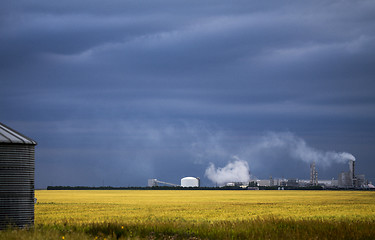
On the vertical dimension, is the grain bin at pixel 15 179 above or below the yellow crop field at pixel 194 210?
above

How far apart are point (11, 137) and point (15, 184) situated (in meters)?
2.38

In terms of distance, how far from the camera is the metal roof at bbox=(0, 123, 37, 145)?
87.1 ft

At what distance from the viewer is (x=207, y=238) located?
78.0ft

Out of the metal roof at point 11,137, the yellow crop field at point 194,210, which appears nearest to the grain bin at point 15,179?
the metal roof at point 11,137

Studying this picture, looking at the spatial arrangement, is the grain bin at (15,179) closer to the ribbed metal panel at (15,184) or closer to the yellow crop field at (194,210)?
the ribbed metal panel at (15,184)

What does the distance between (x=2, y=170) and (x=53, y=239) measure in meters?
8.10

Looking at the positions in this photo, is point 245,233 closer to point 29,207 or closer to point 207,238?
point 207,238

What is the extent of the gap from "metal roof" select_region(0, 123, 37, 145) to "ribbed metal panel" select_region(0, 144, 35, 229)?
0.68ft

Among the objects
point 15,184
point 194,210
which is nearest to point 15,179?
point 15,184

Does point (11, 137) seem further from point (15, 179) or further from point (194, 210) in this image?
point (194, 210)

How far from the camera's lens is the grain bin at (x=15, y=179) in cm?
2659

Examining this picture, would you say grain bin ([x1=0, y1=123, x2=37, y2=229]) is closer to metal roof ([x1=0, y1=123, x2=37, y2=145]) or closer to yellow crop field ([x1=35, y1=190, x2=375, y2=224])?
metal roof ([x1=0, y1=123, x2=37, y2=145])

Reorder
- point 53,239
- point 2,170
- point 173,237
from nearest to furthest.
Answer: point 53,239
point 173,237
point 2,170

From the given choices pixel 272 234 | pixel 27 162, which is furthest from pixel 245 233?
pixel 27 162
